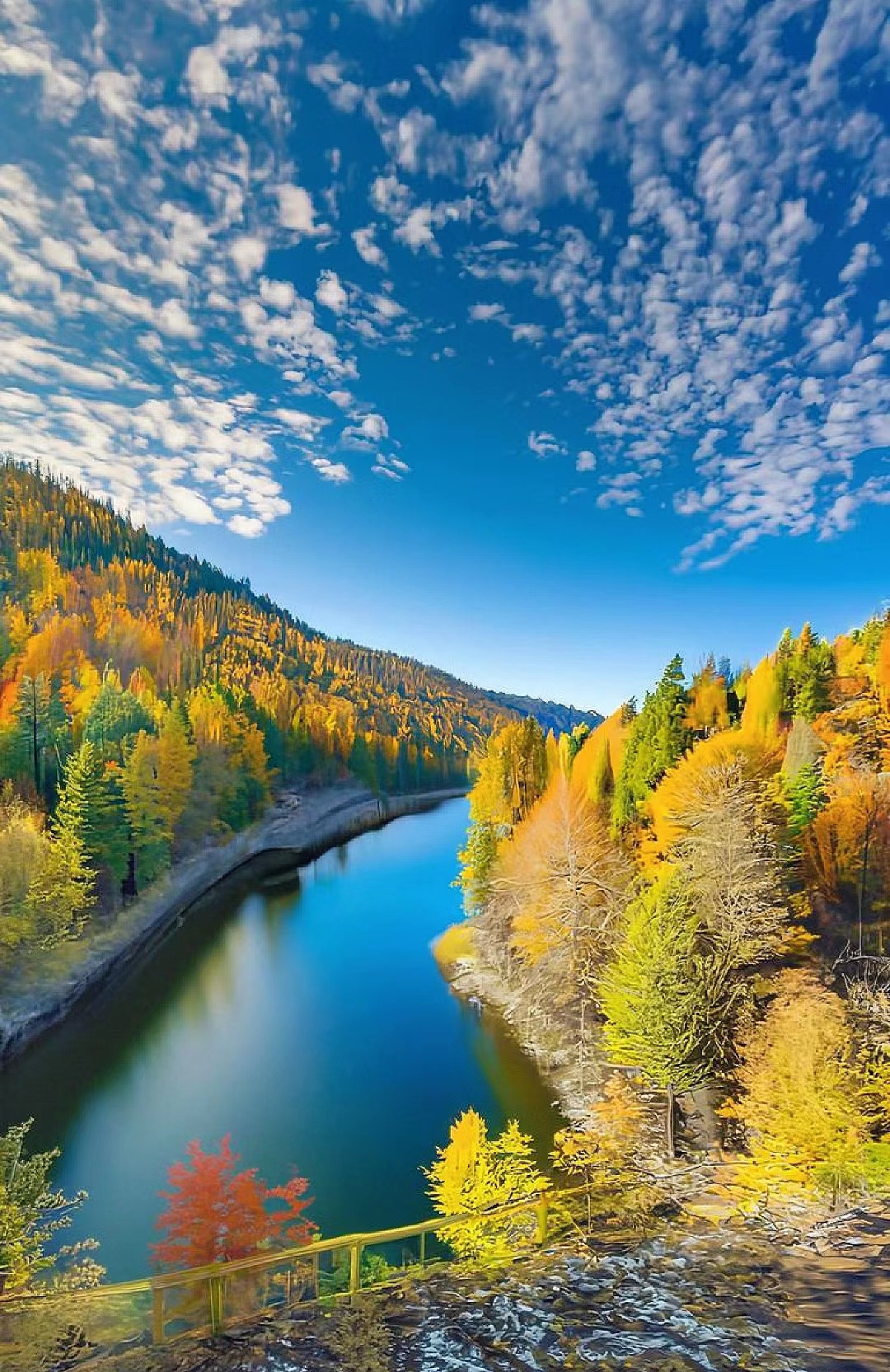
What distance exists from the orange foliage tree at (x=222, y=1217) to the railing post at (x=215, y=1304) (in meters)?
8.53

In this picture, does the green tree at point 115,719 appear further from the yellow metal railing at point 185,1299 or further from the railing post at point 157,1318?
the railing post at point 157,1318

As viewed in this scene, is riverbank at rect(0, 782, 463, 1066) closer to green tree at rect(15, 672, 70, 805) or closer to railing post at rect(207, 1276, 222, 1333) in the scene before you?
green tree at rect(15, 672, 70, 805)

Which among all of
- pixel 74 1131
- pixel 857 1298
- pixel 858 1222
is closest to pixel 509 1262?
pixel 857 1298

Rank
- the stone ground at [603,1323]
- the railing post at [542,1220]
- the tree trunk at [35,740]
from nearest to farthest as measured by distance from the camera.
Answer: the stone ground at [603,1323], the railing post at [542,1220], the tree trunk at [35,740]

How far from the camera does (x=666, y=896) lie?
2219cm

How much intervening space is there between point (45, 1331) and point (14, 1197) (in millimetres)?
6784

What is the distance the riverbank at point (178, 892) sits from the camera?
30.3 meters

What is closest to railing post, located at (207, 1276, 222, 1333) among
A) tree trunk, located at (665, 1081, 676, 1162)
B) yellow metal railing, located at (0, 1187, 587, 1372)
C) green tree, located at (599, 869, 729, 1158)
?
yellow metal railing, located at (0, 1187, 587, 1372)

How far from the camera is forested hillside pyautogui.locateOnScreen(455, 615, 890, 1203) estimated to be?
57.6ft

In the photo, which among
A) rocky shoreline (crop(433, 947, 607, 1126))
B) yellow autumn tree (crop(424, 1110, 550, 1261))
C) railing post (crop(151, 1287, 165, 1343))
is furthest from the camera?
rocky shoreline (crop(433, 947, 607, 1126))

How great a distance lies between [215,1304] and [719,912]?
67.7 feet

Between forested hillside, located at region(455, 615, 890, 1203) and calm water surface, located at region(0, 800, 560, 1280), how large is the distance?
12.6ft

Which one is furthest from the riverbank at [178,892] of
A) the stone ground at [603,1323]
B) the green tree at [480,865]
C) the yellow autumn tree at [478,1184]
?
the stone ground at [603,1323]

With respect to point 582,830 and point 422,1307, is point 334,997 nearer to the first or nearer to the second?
point 582,830
